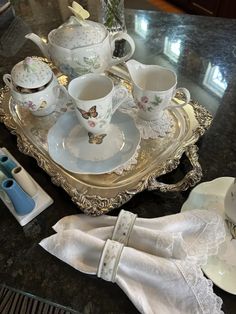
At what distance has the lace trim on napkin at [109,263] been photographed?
0.44 metres

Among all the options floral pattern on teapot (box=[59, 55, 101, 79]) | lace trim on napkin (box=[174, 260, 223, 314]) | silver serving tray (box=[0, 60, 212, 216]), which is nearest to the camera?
lace trim on napkin (box=[174, 260, 223, 314])

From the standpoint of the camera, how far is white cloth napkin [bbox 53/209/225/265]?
46cm

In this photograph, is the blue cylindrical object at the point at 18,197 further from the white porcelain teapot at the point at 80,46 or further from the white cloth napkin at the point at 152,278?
the white porcelain teapot at the point at 80,46

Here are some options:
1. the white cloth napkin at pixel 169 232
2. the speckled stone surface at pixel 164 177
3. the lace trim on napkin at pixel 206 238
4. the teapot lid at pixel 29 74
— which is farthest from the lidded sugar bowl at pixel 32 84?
the lace trim on napkin at pixel 206 238

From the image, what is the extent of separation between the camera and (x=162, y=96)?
1.94ft

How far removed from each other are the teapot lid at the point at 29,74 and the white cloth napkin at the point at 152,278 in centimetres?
34

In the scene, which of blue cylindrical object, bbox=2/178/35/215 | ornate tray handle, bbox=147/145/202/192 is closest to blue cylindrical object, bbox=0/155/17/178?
blue cylindrical object, bbox=2/178/35/215

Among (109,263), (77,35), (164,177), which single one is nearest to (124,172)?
(164,177)

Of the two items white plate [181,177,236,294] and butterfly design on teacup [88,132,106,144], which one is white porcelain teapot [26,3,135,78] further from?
white plate [181,177,236,294]

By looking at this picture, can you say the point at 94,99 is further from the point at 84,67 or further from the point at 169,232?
the point at 169,232

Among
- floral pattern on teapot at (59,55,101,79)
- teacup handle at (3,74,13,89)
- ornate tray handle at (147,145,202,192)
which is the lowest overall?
ornate tray handle at (147,145,202,192)

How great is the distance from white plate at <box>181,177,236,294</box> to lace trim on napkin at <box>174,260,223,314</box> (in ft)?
0.08

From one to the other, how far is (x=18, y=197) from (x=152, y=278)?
26 centimetres

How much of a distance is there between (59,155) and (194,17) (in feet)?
2.51
